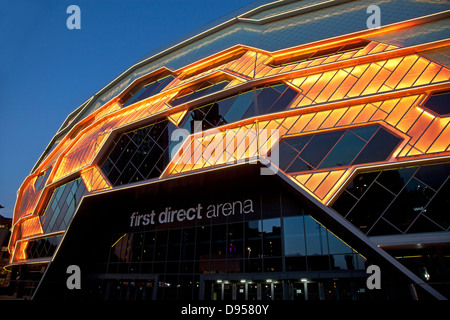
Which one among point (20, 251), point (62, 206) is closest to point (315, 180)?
point (62, 206)

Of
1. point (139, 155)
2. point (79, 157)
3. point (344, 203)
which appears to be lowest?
point (344, 203)

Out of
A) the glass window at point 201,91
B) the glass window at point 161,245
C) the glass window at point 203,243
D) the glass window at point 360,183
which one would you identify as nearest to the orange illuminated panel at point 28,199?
the glass window at point 161,245

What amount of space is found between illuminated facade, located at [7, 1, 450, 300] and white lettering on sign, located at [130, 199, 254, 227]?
0.38 ft

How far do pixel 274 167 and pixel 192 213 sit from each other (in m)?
8.37

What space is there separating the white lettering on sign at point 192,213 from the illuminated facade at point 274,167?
0.38ft

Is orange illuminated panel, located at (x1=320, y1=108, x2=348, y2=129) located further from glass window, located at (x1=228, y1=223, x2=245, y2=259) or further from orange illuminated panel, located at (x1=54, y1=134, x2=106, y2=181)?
orange illuminated panel, located at (x1=54, y1=134, x2=106, y2=181)

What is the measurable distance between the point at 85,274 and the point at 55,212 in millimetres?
7160

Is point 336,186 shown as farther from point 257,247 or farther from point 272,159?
point 257,247

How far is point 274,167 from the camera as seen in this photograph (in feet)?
52.2

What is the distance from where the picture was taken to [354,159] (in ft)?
48.1

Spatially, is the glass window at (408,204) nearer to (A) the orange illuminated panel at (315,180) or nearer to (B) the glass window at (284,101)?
(A) the orange illuminated panel at (315,180)

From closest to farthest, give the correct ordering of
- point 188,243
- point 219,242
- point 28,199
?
point 219,242 < point 188,243 < point 28,199

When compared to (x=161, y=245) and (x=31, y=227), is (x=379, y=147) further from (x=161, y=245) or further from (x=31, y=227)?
(x=31, y=227)
